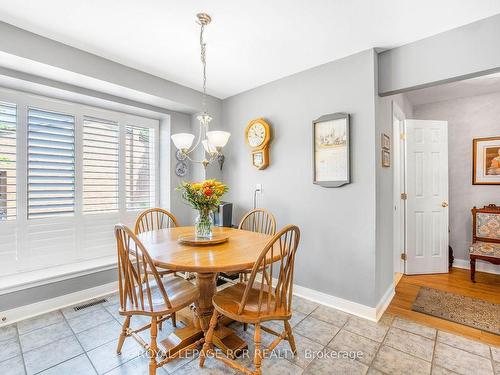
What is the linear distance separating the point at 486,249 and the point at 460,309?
1.14 meters

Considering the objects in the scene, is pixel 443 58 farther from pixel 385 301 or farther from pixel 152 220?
pixel 152 220

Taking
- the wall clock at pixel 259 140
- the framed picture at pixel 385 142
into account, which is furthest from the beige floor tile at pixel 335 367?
the wall clock at pixel 259 140

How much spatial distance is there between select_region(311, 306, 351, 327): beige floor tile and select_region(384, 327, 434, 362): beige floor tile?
1.21 feet

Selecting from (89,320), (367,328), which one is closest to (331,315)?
(367,328)

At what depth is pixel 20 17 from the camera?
190cm

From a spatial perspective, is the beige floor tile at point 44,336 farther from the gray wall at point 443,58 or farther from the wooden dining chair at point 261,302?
the gray wall at point 443,58

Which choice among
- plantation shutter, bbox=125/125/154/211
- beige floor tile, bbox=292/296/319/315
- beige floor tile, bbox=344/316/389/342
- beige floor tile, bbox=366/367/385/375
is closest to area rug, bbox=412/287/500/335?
beige floor tile, bbox=344/316/389/342

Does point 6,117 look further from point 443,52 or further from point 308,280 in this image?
point 443,52

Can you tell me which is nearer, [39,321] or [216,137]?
[216,137]

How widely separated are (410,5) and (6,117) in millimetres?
3548

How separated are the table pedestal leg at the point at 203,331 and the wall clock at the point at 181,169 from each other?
6.34 feet

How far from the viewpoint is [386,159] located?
102 inches

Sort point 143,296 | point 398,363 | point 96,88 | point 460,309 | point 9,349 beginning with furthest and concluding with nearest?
1. point 96,88
2. point 460,309
3. point 9,349
4. point 398,363
5. point 143,296

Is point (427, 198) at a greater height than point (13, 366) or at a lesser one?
greater
